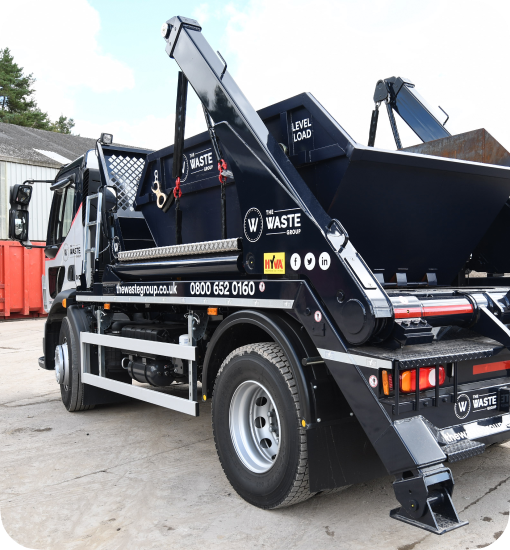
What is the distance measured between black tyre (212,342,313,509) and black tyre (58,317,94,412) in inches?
→ 107

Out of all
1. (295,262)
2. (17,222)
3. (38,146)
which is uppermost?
(38,146)

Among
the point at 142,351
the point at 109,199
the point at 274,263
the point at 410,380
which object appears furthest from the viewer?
the point at 109,199

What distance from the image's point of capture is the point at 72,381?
605cm

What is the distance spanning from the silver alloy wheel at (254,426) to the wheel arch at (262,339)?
342 mm

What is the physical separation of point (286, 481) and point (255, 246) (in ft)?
4.70

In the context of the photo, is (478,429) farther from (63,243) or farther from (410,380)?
(63,243)

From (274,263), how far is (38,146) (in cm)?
2692

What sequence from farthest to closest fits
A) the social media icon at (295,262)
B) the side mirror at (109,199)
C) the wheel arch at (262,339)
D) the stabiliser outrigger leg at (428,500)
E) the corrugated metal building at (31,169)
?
the corrugated metal building at (31,169)
the side mirror at (109,199)
the social media icon at (295,262)
the wheel arch at (262,339)
the stabiliser outrigger leg at (428,500)

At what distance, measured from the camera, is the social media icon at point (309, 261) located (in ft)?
10.5

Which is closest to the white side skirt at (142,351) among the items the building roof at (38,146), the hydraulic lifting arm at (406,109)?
the hydraulic lifting arm at (406,109)

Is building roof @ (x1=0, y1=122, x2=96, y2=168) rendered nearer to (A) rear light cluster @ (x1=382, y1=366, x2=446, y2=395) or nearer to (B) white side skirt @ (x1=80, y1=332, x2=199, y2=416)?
(B) white side skirt @ (x1=80, y1=332, x2=199, y2=416)

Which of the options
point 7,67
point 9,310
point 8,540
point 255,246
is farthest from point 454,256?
point 7,67

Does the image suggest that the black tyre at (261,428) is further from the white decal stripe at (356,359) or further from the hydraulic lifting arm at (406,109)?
the hydraulic lifting arm at (406,109)

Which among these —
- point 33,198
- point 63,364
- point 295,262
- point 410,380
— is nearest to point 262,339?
point 295,262
